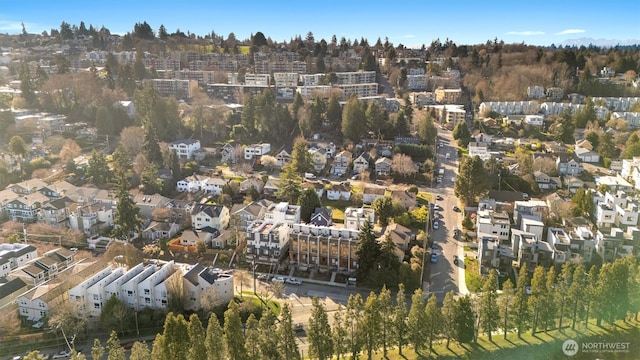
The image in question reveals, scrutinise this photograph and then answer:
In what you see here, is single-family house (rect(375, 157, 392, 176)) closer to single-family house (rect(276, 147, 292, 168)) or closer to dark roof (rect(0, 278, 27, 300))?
single-family house (rect(276, 147, 292, 168))

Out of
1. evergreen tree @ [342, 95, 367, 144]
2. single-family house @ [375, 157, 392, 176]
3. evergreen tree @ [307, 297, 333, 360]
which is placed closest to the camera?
evergreen tree @ [307, 297, 333, 360]

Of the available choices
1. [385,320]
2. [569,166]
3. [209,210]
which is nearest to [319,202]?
[209,210]

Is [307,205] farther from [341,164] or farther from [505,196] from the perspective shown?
[505,196]

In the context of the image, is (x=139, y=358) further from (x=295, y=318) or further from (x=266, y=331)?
(x=295, y=318)

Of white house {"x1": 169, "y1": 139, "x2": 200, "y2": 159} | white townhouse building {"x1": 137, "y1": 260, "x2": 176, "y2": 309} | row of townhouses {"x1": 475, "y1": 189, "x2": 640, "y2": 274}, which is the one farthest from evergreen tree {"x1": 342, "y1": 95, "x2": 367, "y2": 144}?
white townhouse building {"x1": 137, "y1": 260, "x2": 176, "y2": 309}

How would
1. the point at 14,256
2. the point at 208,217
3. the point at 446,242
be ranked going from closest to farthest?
the point at 14,256, the point at 446,242, the point at 208,217

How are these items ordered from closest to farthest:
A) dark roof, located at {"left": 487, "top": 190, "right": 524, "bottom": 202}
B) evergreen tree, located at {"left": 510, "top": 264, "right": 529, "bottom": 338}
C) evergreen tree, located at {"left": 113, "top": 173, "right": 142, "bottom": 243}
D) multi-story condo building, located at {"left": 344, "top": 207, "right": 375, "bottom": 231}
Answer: evergreen tree, located at {"left": 510, "top": 264, "right": 529, "bottom": 338}, evergreen tree, located at {"left": 113, "top": 173, "right": 142, "bottom": 243}, multi-story condo building, located at {"left": 344, "top": 207, "right": 375, "bottom": 231}, dark roof, located at {"left": 487, "top": 190, "right": 524, "bottom": 202}
